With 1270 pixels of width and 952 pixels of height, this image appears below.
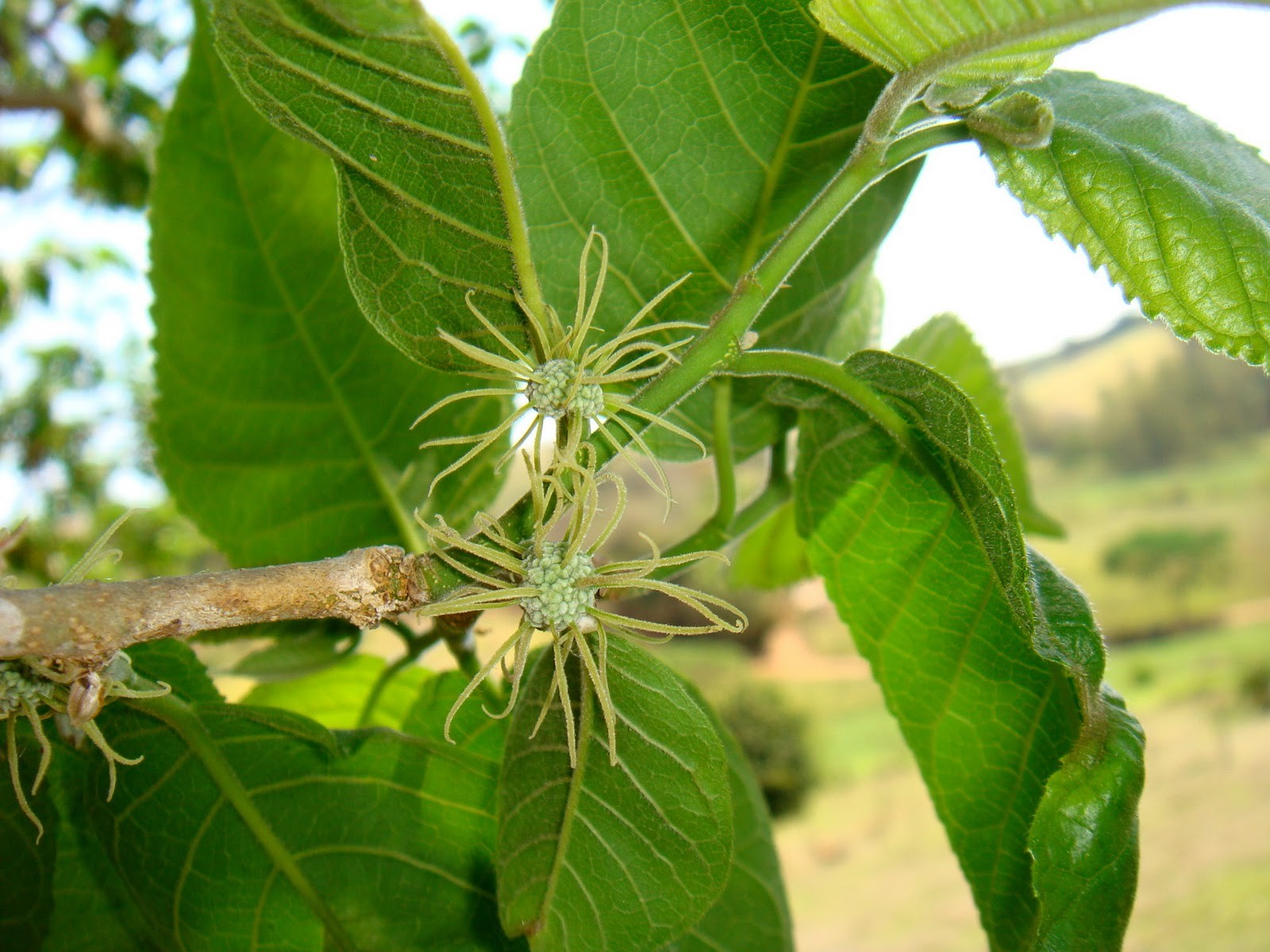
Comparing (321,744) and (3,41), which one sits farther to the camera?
(3,41)

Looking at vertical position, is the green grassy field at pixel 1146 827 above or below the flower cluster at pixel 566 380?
below

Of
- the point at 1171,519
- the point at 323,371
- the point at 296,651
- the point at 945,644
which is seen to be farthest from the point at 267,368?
the point at 1171,519

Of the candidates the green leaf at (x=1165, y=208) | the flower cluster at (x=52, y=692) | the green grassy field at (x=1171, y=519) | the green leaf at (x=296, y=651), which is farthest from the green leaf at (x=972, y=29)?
the green grassy field at (x=1171, y=519)

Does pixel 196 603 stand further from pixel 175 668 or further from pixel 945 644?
pixel 945 644

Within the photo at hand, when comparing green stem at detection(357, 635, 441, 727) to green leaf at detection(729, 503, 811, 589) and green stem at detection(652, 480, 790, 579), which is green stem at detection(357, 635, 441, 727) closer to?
green stem at detection(652, 480, 790, 579)

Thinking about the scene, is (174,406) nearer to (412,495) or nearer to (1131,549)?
(412,495)

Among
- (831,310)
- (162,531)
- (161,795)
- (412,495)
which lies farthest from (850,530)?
(162,531)

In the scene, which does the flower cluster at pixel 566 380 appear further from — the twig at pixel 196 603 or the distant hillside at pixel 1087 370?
the distant hillside at pixel 1087 370
